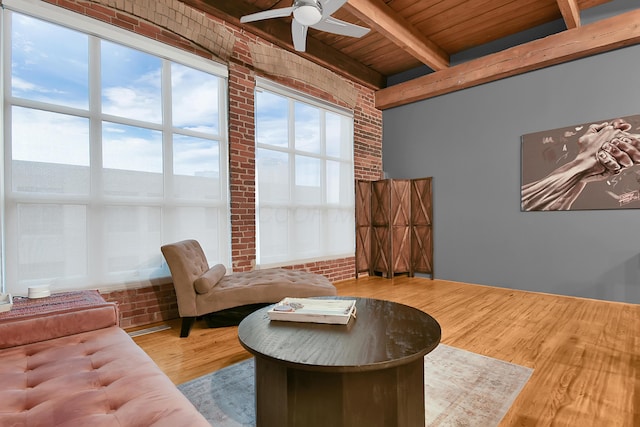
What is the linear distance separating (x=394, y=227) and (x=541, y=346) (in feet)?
9.55

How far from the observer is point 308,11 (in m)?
2.47

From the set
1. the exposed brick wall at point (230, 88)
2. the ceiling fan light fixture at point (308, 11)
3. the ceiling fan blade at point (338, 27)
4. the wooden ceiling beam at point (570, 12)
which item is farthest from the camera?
the wooden ceiling beam at point (570, 12)

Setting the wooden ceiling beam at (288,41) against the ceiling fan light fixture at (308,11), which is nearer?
the ceiling fan light fixture at (308,11)

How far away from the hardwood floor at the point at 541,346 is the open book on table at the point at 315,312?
0.84 meters

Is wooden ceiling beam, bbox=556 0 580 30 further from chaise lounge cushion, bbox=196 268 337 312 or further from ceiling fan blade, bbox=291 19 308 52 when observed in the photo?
chaise lounge cushion, bbox=196 268 337 312

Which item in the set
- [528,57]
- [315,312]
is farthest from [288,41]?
[315,312]

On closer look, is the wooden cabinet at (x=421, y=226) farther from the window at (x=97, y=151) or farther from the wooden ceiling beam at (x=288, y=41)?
the window at (x=97, y=151)

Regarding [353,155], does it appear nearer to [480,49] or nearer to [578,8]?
[480,49]

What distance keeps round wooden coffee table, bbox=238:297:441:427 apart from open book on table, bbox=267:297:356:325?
15cm

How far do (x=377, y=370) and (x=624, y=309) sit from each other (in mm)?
3811

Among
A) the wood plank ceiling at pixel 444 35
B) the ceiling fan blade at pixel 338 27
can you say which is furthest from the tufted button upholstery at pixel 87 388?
the wood plank ceiling at pixel 444 35

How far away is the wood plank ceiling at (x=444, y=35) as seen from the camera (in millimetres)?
3689

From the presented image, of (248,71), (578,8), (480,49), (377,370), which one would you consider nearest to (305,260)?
(248,71)

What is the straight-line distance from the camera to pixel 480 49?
4.84 metres
